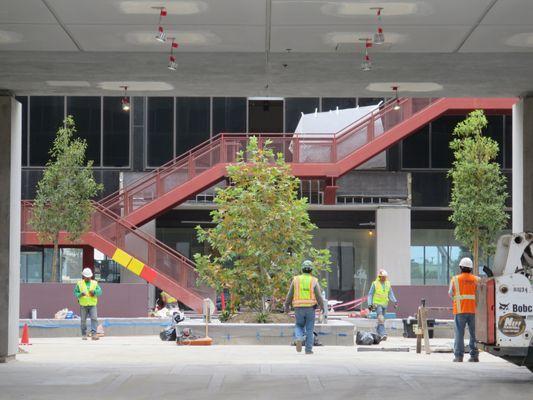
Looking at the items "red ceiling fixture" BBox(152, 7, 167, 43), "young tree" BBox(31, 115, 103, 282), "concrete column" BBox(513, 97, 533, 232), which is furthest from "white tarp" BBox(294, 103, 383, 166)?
"red ceiling fixture" BBox(152, 7, 167, 43)

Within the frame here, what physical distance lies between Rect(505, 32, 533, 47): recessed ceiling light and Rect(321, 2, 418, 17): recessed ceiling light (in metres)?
2.01

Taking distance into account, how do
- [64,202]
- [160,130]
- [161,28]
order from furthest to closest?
1. [160,130]
2. [64,202]
3. [161,28]

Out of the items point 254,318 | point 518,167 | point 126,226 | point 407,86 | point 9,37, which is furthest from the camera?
point 126,226

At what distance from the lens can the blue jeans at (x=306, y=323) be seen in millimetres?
23078

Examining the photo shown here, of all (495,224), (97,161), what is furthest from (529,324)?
(97,161)

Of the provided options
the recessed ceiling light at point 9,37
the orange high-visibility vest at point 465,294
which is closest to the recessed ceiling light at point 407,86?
the orange high-visibility vest at point 465,294

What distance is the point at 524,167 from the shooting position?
21047 millimetres

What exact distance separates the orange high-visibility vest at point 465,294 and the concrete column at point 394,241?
66.9 ft

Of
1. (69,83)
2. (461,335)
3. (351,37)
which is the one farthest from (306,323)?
(351,37)

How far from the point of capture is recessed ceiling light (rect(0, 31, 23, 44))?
16281 mm

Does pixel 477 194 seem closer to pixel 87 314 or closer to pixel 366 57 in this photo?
pixel 87 314

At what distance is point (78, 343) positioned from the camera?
28.5 meters

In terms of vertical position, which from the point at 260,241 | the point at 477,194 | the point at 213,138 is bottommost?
the point at 260,241

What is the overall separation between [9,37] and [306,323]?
9.41 metres
